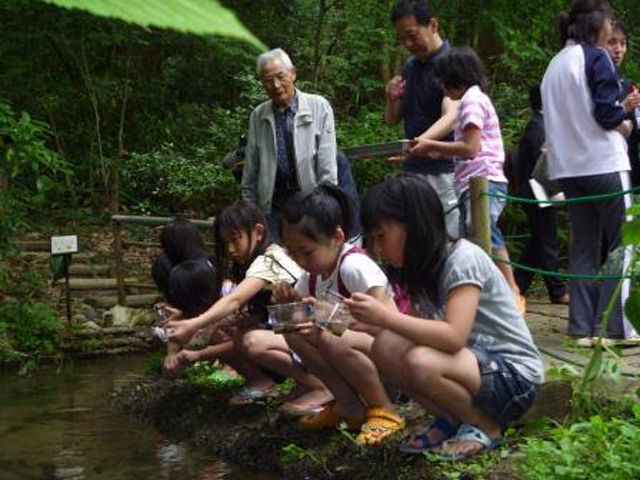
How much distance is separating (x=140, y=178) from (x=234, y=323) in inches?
281

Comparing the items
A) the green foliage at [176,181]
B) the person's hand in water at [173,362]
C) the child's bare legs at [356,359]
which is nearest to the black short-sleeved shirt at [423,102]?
the child's bare legs at [356,359]

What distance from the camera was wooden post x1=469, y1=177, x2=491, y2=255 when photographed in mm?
3736

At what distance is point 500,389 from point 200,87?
396 inches

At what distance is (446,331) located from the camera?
2789 mm

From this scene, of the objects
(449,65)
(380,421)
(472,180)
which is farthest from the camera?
(449,65)

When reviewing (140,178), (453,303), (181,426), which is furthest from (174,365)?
(140,178)

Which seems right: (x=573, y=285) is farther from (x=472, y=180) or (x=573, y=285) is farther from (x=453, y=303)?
(x=453, y=303)

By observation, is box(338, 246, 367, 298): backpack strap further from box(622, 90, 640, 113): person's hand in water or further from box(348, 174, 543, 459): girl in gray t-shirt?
box(622, 90, 640, 113): person's hand in water

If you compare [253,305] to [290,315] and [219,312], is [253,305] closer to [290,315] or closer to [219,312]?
[219,312]

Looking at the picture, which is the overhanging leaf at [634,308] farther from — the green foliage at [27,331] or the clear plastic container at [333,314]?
the green foliage at [27,331]

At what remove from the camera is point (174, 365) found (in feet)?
15.4

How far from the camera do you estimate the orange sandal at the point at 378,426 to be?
3.37 m

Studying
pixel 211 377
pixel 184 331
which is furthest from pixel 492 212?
pixel 211 377

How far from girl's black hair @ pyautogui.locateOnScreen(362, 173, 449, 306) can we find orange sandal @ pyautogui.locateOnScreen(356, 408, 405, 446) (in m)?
0.59
